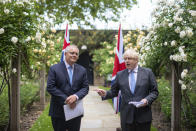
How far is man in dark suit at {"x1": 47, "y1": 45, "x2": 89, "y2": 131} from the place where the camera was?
283cm

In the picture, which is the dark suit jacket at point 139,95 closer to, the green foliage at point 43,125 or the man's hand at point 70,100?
the man's hand at point 70,100

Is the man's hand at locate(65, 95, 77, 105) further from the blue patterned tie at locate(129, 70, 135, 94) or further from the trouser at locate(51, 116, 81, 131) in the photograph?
the blue patterned tie at locate(129, 70, 135, 94)

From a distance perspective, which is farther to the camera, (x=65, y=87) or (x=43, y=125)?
(x=43, y=125)

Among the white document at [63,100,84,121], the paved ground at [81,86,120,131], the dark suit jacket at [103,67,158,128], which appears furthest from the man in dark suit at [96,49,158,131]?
the paved ground at [81,86,120,131]

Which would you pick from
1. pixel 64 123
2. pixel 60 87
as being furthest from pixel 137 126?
pixel 60 87

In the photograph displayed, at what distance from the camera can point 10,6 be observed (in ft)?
13.2

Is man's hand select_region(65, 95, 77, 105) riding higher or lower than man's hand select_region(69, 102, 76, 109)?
higher

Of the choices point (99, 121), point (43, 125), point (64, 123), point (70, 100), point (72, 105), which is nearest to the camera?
point (70, 100)

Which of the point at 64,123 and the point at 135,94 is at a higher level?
the point at 135,94

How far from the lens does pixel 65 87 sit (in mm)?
2898

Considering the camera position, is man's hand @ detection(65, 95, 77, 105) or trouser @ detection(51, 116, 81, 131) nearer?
man's hand @ detection(65, 95, 77, 105)

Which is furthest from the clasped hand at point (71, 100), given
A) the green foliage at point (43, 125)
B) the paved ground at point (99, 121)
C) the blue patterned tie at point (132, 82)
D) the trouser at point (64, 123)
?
the green foliage at point (43, 125)

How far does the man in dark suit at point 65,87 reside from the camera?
9.29 ft

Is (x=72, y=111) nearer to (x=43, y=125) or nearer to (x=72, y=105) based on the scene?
(x=72, y=105)
